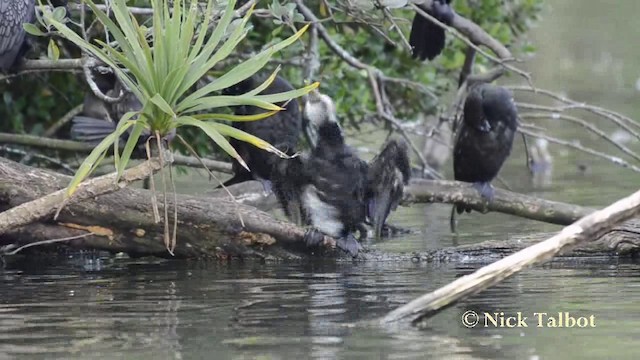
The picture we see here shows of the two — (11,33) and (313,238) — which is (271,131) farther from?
(11,33)

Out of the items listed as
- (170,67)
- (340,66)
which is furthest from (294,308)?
(340,66)

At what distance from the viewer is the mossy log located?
727 centimetres

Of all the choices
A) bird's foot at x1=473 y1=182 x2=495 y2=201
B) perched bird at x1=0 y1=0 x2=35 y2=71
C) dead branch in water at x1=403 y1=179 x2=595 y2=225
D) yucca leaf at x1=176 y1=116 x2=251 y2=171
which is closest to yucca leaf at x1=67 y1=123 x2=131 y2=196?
yucca leaf at x1=176 y1=116 x2=251 y2=171

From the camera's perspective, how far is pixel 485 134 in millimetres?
9141

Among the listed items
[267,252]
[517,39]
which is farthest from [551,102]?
[267,252]

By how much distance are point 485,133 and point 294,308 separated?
3494mm

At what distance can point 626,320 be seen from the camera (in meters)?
5.48

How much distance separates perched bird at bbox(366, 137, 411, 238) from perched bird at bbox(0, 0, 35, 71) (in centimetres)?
224

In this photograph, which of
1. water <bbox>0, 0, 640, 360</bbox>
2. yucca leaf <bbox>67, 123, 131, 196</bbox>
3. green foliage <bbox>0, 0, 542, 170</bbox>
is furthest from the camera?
green foliage <bbox>0, 0, 542, 170</bbox>

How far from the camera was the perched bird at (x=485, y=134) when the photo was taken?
884 cm

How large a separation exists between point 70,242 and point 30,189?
1.19ft

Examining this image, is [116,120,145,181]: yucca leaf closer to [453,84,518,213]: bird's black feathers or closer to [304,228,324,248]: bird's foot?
[304,228,324,248]: bird's foot

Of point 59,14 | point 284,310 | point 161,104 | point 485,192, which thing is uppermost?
point 59,14

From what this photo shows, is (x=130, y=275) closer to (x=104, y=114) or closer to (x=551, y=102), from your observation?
(x=104, y=114)
